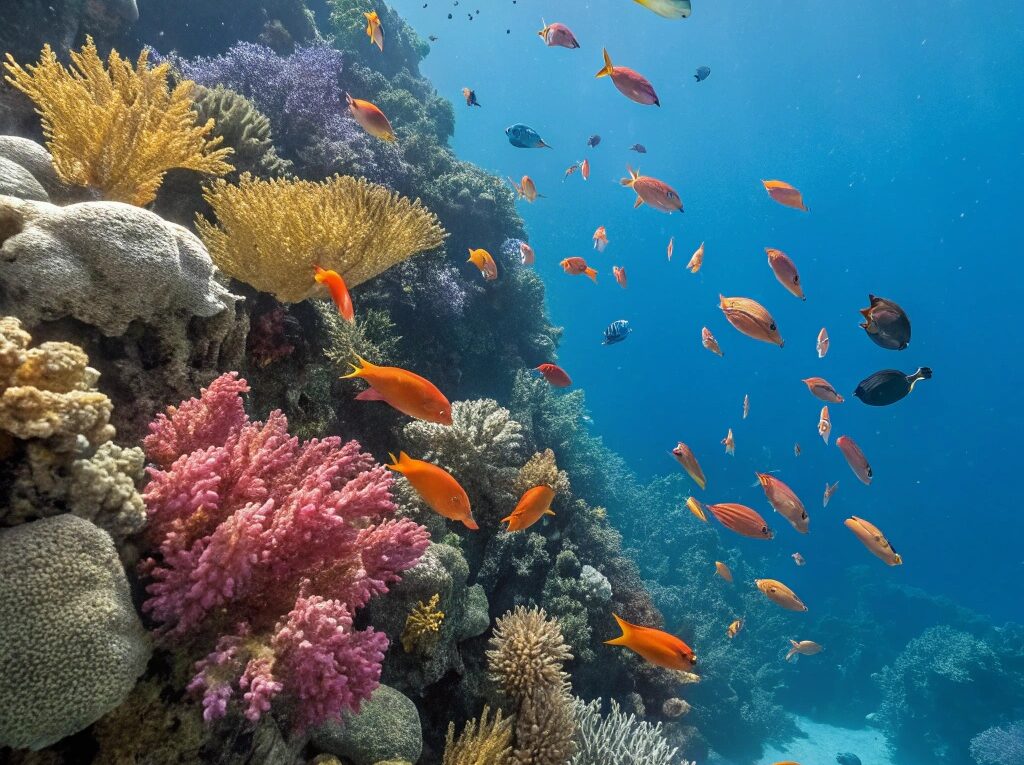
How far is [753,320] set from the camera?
477cm

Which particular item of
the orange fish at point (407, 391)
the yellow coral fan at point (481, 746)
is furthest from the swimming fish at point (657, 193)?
the yellow coral fan at point (481, 746)

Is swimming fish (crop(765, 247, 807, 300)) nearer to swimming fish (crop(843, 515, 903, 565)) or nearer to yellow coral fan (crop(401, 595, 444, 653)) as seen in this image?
swimming fish (crop(843, 515, 903, 565))

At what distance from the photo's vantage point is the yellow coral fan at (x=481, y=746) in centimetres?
323

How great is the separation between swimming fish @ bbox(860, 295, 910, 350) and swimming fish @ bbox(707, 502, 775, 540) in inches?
75.2

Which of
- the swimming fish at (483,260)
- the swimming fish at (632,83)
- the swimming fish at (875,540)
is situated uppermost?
the swimming fish at (632,83)

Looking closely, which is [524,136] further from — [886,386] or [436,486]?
[436,486]

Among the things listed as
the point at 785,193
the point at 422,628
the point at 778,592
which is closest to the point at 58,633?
the point at 422,628

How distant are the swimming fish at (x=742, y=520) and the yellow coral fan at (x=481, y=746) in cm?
266

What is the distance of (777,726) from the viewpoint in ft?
58.9

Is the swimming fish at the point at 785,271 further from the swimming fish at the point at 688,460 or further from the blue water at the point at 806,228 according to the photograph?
the blue water at the point at 806,228

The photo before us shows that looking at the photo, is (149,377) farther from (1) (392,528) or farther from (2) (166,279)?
(1) (392,528)

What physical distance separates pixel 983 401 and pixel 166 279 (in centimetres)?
9425

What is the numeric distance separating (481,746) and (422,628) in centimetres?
87

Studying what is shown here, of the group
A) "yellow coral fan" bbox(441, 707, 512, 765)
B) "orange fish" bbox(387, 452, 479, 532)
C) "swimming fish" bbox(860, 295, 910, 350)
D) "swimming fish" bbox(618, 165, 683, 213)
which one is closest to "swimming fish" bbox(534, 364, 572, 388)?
"swimming fish" bbox(618, 165, 683, 213)
